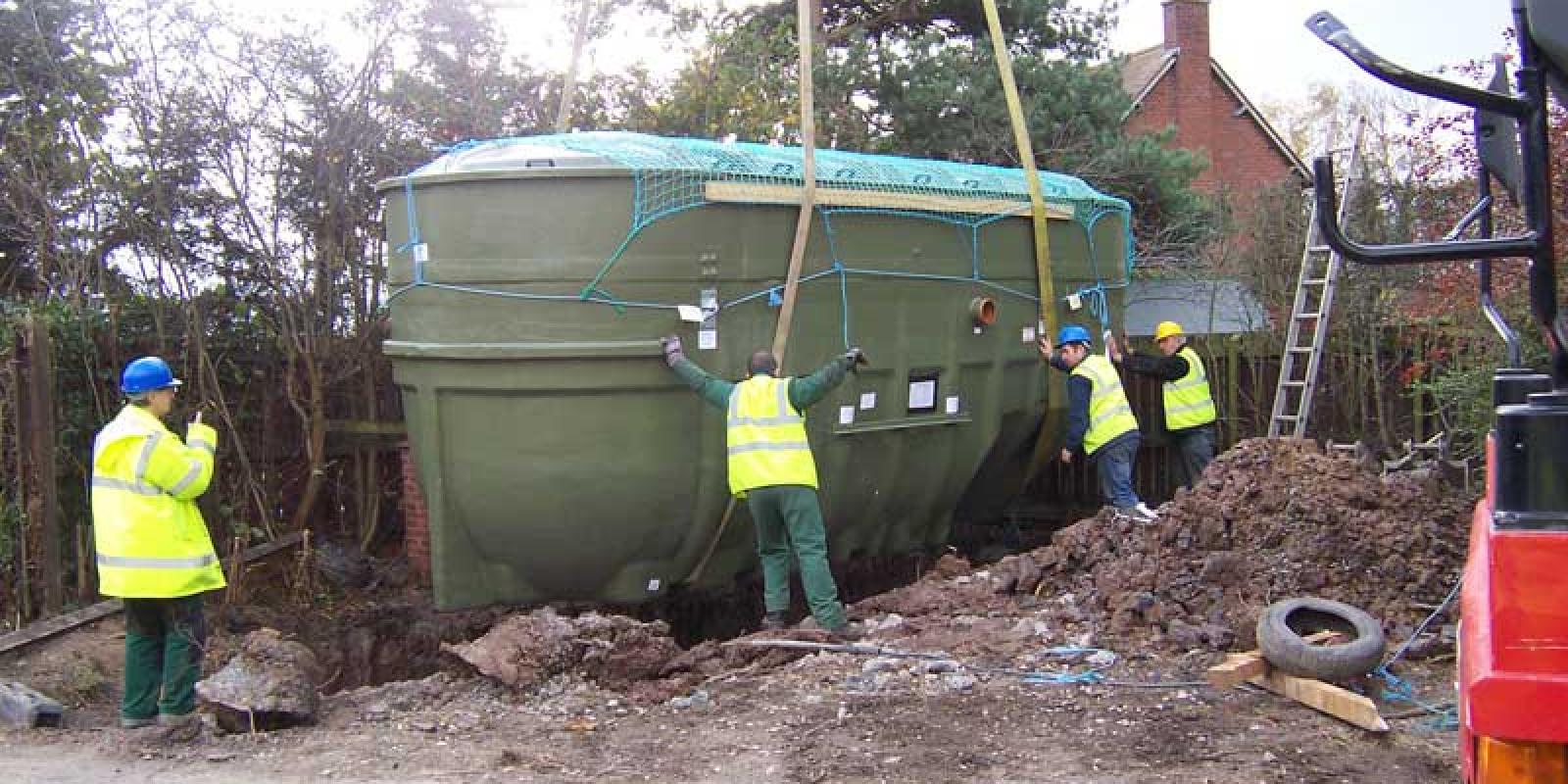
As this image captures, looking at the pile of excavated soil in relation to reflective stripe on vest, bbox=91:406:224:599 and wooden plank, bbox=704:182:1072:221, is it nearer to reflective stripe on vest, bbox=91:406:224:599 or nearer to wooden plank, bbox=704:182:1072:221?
wooden plank, bbox=704:182:1072:221

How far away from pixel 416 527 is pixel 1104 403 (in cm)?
468

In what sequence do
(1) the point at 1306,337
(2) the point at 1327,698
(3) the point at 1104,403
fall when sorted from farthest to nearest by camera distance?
(1) the point at 1306,337 → (3) the point at 1104,403 → (2) the point at 1327,698

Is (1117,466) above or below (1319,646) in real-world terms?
above

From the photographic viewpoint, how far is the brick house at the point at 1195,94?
89.6 feet

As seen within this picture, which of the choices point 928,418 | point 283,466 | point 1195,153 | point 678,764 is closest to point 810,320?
point 928,418

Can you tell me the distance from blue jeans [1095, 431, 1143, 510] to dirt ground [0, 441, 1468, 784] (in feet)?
4.30

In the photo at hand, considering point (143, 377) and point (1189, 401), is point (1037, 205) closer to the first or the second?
point (1189, 401)

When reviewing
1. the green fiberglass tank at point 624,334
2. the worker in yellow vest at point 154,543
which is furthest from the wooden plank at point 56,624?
the green fiberglass tank at point 624,334

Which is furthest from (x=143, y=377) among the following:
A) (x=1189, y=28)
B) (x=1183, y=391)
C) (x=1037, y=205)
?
(x=1189, y=28)

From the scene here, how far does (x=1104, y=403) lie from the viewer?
31.0 feet

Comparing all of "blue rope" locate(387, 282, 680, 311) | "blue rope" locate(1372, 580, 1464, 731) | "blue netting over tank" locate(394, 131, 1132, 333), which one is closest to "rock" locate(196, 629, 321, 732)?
"blue rope" locate(387, 282, 680, 311)

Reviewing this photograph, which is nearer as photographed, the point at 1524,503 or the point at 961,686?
the point at 1524,503

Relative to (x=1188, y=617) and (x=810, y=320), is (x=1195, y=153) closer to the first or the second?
(x=810, y=320)

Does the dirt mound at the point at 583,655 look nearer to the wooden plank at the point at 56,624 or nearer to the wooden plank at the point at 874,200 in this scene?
the wooden plank at the point at 874,200
